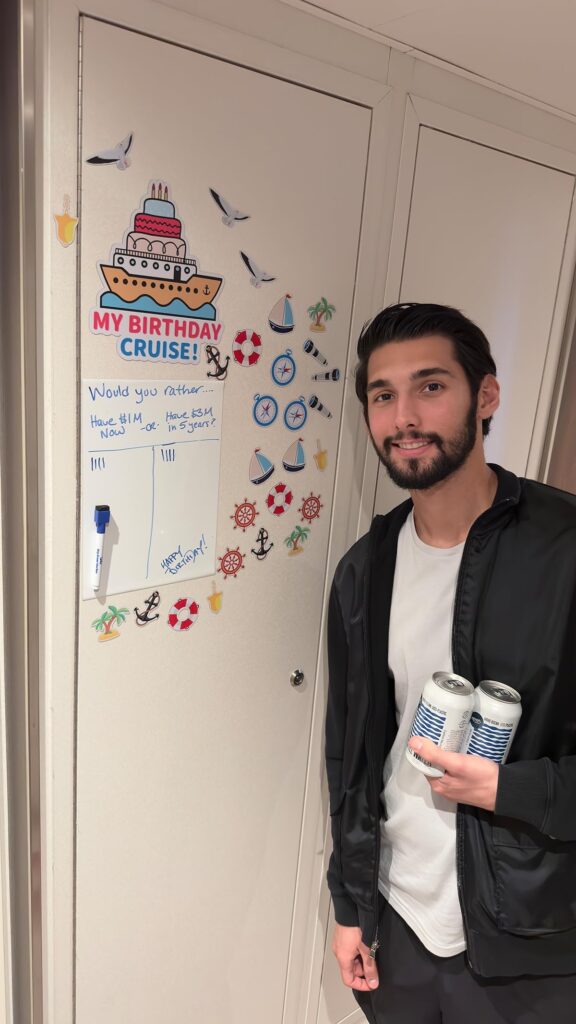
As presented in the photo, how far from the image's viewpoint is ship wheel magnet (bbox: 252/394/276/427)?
1.24 metres

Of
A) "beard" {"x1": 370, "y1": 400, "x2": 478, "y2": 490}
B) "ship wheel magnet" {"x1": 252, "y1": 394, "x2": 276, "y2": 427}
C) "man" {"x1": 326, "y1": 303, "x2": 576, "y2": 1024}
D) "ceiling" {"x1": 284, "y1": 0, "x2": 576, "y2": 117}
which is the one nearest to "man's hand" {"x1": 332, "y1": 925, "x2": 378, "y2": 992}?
"man" {"x1": 326, "y1": 303, "x2": 576, "y2": 1024}

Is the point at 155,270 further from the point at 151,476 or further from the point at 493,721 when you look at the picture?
the point at 493,721

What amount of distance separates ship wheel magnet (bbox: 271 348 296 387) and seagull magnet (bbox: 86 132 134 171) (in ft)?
1.28

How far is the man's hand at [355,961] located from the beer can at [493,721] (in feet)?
1.81

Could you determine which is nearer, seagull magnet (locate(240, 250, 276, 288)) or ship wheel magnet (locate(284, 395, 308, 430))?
seagull magnet (locate(240, 250, 276, 288))

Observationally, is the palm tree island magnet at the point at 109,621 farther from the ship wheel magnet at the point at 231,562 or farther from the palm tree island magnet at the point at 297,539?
the palm tree island magnet at the point at 297,539

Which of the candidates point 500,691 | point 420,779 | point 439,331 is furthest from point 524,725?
point 439,331

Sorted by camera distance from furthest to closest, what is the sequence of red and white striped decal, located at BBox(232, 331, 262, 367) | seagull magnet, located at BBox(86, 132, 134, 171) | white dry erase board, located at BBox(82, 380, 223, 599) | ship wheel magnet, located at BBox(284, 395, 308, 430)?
ship wheel magnet, located at BBox(284, 395, 308, 430), red and white striped decal, located at BBox(232, 331, 262, 367), white dry erase board, located at BBox(82, 380, 223, 599), seagull magnet, located at BBox(86, 132, 134, 171)

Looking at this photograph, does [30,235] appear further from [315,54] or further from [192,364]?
[315,54]

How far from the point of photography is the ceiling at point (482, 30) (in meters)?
1.06

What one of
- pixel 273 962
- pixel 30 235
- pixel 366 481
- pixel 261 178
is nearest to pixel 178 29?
pixel 261 178

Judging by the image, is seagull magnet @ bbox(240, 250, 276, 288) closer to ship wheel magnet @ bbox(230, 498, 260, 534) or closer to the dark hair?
the dark hair

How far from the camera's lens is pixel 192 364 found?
44.8 inches

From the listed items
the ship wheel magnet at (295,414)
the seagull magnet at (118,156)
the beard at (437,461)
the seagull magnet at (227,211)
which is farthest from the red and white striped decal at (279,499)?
the seagull magnet at (118,156)
